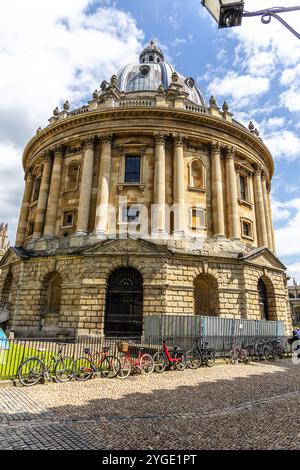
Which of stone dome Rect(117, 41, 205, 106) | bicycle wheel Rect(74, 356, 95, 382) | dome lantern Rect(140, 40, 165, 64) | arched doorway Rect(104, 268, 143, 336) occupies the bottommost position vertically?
bicycle wheel Rect(74, 356, 95, 382)

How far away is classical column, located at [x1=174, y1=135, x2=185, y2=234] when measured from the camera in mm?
22297

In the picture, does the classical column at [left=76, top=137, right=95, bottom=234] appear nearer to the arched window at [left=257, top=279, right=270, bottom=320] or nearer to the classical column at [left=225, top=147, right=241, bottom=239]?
the classical column at [left=225, top=147, right=241, bottom=239]

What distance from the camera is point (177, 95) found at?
26.0m

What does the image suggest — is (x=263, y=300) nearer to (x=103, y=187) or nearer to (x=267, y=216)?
(x=267, y=216)

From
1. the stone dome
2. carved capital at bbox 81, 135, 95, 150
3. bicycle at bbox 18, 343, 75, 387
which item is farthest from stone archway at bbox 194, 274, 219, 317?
the stone dome

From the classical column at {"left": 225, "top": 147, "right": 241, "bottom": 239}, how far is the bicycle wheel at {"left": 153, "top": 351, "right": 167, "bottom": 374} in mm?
13349

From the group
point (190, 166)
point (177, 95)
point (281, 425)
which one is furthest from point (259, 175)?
point (281, 425)

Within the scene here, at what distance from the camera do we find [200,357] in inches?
539

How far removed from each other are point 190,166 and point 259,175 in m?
7.90

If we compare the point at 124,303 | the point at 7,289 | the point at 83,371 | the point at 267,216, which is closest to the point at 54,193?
the point at 7,289

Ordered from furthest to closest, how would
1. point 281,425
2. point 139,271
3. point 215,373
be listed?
1. point 139,271
2. point 215,373
3. point 281,425

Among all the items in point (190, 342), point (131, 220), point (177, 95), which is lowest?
point (190, 342)

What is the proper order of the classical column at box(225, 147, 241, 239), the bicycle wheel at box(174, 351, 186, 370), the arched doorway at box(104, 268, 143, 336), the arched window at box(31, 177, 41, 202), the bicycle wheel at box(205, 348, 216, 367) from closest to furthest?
the bicycle wheel at box(174, 351, 186, 370), the bicycle wheel at box(205, 348, 216, 367), the arched doorway at box(104, 268, 143, 336), the classical column at box(225, 147, 241, 239), the arched window at box(31, 177, 41, 202)

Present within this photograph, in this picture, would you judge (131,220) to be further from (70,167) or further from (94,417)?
(94,417)
